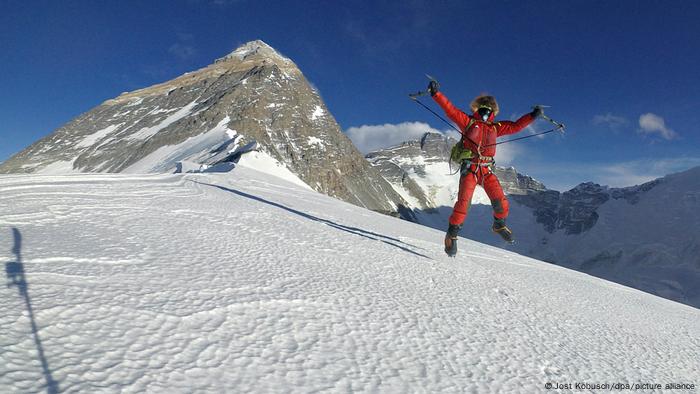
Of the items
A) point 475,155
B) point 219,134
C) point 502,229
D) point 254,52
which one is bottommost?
point 502,229

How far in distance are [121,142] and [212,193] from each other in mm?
105011

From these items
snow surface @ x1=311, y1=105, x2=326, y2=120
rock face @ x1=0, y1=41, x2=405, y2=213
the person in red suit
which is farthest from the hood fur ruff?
snow surface @ x1=311, y1=105, x2=326, y2=120

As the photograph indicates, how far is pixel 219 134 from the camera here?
248 ft

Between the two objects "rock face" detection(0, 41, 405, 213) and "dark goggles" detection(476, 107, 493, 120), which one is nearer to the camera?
"dark goggles" detection(476, 107, 493, 120)

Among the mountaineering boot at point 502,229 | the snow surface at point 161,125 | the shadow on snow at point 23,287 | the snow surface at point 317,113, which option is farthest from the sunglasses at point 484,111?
the snow surface at point 317,113

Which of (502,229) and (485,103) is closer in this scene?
(485,103)

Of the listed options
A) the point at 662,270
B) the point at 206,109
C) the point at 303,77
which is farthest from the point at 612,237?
the point at 206,109

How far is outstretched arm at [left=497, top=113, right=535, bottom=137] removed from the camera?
6965mm

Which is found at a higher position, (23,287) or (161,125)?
(161,125)

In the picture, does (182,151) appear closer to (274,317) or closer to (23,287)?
(23,287)

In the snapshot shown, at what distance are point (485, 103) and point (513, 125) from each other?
69 centimetres

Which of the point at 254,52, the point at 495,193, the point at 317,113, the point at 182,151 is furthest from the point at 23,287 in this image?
the point at 254,52

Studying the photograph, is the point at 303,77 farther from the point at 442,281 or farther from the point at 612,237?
the point at 612,237

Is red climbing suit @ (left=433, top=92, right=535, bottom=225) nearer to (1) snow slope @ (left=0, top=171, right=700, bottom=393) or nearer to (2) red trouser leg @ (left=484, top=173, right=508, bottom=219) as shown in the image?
(2) red trouser leg @ (left=484, top=173, right=508, bottom=219)
